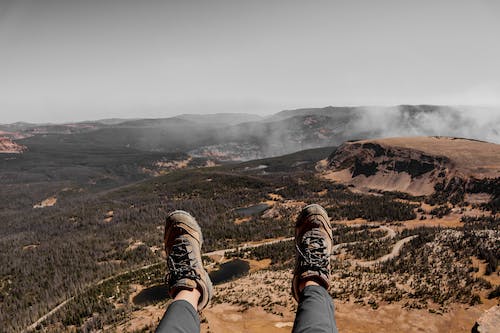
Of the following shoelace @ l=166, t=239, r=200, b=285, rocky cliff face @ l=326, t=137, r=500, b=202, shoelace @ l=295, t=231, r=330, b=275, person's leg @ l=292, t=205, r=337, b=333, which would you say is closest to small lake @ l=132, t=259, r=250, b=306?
shoelace @ l=166, t=239, r=200, b=285

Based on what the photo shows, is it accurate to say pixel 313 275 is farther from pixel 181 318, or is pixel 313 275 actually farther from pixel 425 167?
pixel 425 167

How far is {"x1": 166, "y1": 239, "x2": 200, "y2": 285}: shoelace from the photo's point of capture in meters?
7.36

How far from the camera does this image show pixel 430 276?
66.1 feet

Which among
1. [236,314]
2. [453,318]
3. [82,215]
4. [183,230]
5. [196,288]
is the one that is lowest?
[82,215]

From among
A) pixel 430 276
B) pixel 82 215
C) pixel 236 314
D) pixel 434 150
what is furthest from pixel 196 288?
pixel 82 215

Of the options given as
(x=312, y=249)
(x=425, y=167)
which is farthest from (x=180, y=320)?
(x=425, y=167)

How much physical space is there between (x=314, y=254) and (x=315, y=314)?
2.71 metres

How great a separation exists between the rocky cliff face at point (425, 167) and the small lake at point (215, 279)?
193 feet

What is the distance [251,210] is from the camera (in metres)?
102

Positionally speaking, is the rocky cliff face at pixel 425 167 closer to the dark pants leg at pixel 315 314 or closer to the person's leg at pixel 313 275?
the person's leg at pixel 313 275

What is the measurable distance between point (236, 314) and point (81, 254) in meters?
73.1

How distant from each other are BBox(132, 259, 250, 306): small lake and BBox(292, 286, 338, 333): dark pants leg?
3751cm

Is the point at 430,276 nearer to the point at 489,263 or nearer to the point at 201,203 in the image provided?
the point at 489,263

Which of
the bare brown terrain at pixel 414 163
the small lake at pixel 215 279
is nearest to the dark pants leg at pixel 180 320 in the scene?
the small lake at pixel 215 279
